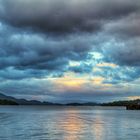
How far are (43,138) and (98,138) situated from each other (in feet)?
32.1

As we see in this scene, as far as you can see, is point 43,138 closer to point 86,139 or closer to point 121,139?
point 86,139

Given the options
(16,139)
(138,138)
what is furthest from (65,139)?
(138,138)

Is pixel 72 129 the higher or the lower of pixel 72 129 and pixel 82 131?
the higher

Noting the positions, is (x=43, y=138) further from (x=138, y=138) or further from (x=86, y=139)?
(x=138, y=138)

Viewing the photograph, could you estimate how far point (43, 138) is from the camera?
213 feet

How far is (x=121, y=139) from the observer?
64500 millimetres

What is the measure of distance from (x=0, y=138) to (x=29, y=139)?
5.77m

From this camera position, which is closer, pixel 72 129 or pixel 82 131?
pixel 82 131

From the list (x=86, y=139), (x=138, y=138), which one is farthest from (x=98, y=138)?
(x=138, y=138)

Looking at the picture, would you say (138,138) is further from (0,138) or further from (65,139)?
(0,138)

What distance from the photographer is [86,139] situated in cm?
6328

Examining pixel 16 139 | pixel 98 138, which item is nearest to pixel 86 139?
pixel 98 138

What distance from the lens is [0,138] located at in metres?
65.0

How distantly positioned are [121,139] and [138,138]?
157 inches
